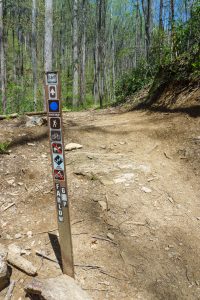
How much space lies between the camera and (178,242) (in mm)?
3297

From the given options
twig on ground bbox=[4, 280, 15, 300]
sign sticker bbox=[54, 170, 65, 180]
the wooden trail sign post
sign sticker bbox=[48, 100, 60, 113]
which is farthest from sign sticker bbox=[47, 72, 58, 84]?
twig on ground bbox=[4, 280, 15, 300]

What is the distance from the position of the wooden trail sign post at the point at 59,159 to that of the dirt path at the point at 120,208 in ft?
1.15

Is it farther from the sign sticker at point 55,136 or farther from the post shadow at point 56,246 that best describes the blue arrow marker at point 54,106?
the post shadow at point 56,246

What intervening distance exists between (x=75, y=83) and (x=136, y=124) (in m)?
9.21

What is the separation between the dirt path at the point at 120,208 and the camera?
2.88 m

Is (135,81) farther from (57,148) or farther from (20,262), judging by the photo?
(20,262)

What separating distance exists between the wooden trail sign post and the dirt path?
35 cm

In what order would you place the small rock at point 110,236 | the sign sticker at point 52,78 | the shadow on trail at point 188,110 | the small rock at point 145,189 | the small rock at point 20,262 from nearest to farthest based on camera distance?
the sign sticker at point 52,78, the small rock at point 20,262, the small rock at point 110,236, the small rock at point 145,189, the shadow on trail at point 188,110

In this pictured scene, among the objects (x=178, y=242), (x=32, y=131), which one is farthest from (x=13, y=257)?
(x=32, y=131)

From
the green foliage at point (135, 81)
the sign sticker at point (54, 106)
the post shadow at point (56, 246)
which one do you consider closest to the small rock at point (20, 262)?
the post shadow at point (56, 246)

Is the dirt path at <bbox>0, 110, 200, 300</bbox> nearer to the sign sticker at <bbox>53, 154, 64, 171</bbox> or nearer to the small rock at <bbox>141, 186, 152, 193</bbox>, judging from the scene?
the small rock at <bbox>141, 186, 152, 193</bbox>

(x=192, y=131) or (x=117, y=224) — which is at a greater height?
(x=192, y=131)

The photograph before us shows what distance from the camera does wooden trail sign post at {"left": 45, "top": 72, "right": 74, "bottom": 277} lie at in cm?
236

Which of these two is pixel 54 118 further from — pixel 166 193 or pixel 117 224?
pixel 166 193
